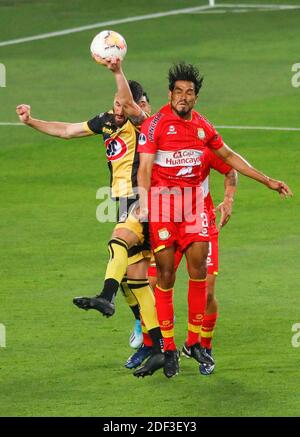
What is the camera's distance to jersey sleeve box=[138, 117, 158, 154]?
12898 mm

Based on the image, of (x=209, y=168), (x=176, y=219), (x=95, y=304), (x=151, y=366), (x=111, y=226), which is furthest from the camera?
(x=111, y=226)

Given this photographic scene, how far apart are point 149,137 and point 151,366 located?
191cm

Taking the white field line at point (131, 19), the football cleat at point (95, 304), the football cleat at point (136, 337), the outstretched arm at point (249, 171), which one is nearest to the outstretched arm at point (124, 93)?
the outstretched arm at point (249, 171)

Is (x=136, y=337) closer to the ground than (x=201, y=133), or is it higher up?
closer to the ground

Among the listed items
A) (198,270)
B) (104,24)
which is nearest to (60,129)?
(198,270)

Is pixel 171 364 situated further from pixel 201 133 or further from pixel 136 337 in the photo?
pixel 201 133

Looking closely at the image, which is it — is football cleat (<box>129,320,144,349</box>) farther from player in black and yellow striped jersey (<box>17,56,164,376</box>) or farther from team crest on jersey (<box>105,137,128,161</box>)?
team crest on jersey (<box>105,137,128,161</box>)

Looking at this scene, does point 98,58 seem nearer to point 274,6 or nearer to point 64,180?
point 64,180

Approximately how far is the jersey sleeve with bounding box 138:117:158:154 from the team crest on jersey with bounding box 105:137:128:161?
32.0 inches

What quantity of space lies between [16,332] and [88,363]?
1218 mm

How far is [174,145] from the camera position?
509 inches

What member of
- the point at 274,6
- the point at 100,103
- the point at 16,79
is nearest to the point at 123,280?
the point at 100,103

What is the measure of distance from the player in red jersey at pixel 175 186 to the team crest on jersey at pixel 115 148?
76 centimetres

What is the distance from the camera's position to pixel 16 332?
576 inches
